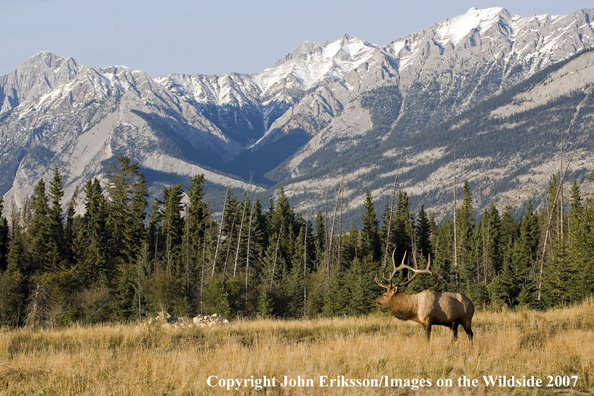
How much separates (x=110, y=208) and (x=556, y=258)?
5266 cm

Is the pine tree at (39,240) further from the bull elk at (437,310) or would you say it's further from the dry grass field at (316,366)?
the bull elk at (437,310)

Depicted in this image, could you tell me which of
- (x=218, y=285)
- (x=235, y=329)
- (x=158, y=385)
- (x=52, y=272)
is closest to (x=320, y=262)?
(x=218, y=285)

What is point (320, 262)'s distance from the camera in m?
79.8

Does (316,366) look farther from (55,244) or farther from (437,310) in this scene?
(55,244)

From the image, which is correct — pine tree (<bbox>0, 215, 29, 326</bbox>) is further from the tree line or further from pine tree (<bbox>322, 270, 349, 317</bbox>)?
pine tree (<bbox>322, 270, 349, 317</bbox>)

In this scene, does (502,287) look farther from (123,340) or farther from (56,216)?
(56,216)

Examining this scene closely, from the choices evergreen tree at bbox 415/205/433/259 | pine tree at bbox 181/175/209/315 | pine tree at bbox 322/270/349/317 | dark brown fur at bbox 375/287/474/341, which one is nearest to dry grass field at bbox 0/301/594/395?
dark brown fur at bbox 375/287/474/341

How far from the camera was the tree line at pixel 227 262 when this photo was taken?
4594 centimetres

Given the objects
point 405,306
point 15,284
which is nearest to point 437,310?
point 405,306

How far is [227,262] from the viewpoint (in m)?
73.2

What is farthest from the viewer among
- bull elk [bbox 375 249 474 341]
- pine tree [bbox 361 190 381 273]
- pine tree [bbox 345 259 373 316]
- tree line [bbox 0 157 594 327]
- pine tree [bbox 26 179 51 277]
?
pine tree [bbox 361 190 381 273]

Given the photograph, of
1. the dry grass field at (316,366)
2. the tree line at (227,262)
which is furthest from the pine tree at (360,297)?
the dry grass field at (316,366)

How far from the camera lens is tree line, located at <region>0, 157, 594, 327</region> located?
45938 millimetres

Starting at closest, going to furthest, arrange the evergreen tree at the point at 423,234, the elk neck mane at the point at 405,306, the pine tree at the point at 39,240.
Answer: the elk neck mane at the point at 405,306
the pine tree at the point at 39,240
the evergreen tree at the point at 423,234
